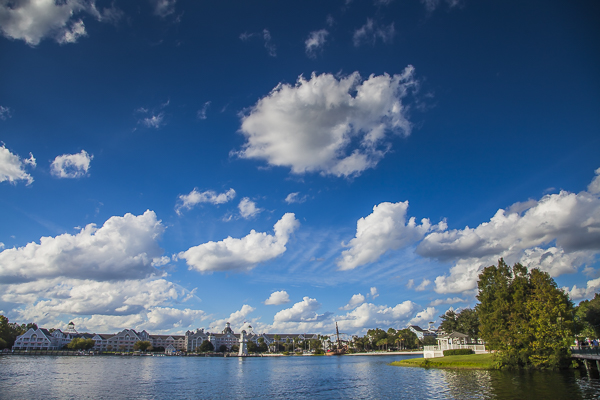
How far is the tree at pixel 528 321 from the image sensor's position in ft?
163

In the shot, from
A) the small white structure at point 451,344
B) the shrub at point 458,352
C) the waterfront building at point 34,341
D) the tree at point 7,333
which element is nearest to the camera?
the shrub at point 458,352

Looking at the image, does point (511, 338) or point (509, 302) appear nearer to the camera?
point (511, 338)

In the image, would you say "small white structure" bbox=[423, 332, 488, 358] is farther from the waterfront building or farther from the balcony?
the waterfront building

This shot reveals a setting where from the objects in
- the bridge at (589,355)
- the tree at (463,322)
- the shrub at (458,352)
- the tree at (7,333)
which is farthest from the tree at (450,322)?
the tree at (7,333)

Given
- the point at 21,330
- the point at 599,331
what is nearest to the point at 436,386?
the point at 599,331

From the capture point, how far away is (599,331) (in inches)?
2904

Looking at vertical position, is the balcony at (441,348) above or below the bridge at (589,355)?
below

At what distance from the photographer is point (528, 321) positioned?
5275cm

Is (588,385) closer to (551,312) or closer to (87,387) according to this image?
(551,312)

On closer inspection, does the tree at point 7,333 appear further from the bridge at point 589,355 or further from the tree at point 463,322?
the bridge at point 589,355

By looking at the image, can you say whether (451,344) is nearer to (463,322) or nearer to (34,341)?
(463,322)

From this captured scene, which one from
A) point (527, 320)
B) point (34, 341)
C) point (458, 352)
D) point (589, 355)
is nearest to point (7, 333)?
point (34, 341)

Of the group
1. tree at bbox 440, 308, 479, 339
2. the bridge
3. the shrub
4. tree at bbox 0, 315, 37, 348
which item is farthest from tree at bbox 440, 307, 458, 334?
tree at bbox 0, 315, 37, 348

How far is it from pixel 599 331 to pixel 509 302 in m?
35.5
